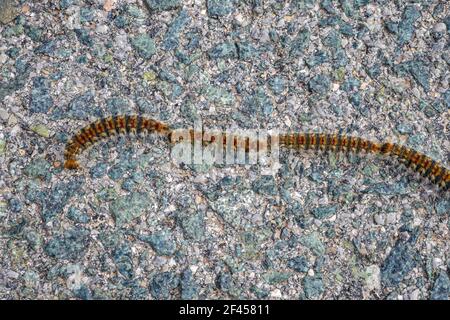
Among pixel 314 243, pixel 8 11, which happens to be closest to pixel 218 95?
pixel 314 243

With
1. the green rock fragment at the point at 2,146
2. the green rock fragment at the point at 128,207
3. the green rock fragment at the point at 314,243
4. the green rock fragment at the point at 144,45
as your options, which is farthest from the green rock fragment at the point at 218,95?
the green rock fragment at the point at 2,146

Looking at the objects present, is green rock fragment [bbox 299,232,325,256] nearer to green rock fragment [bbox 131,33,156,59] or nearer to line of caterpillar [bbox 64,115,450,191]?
line of caterpillar [bbox 64,115,450,191]

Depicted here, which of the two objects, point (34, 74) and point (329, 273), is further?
point (34, 74)

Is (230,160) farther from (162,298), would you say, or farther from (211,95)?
(162,298)

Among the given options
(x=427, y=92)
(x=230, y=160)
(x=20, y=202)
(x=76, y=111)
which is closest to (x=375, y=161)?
(x=427, y=92)

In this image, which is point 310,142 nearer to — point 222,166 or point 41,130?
point 222,166

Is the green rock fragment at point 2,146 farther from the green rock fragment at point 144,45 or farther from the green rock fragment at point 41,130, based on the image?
the green rock fragment at point 144,45

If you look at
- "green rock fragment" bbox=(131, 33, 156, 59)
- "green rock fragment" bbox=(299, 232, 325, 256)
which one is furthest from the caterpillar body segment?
"green rock fragment" bbox=(299, 232, 325, 256)
